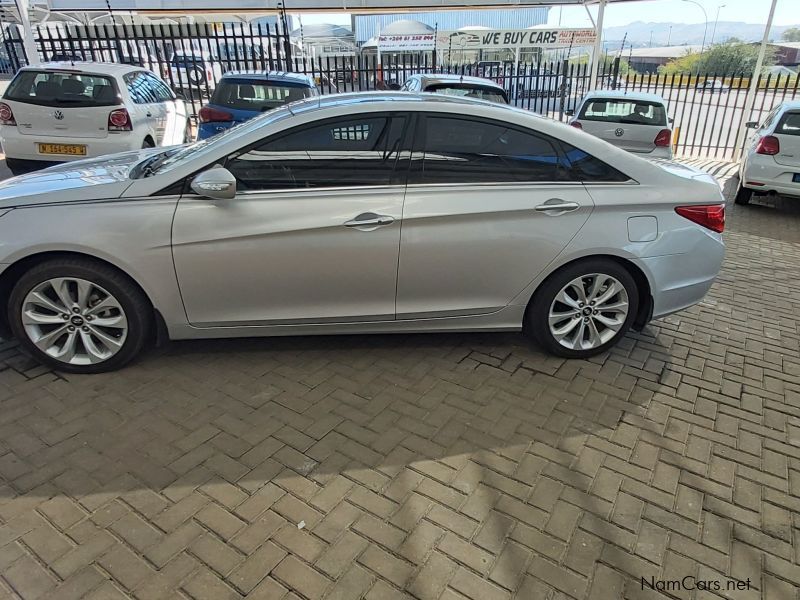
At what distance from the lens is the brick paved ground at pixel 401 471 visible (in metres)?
2.18

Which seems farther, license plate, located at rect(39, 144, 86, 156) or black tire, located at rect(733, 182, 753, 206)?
black tire, located at rect(733, 182, 753, 206)

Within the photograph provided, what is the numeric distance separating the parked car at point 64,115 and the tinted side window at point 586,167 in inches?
232

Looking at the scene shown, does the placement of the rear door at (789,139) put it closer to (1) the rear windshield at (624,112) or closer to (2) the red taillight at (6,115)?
(1) the rear windshield at (624,112)

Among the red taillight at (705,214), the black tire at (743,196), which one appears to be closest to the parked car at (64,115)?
the red taillight at (705,214)

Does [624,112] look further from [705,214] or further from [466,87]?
[705,214]

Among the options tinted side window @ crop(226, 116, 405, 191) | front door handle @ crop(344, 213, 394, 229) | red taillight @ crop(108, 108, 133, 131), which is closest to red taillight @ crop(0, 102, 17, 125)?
red taillight @ crop(108, 108, 133, 131)

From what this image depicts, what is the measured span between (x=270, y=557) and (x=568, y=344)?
2288 millimetres

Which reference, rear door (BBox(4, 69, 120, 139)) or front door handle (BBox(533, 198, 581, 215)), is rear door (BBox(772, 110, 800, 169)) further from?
rear door (BBox(4, 69, 120, 139))

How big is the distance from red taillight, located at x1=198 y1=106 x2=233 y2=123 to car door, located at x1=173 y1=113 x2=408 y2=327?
4.97 m

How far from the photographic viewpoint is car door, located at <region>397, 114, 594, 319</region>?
3.25 m

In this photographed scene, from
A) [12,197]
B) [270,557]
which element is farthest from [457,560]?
[12,197]

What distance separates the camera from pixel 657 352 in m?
3.90

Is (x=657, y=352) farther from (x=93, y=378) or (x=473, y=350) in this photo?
(x=93, y=378)

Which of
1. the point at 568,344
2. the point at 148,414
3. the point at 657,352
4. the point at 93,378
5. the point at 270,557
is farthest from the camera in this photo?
the point at 657,352
